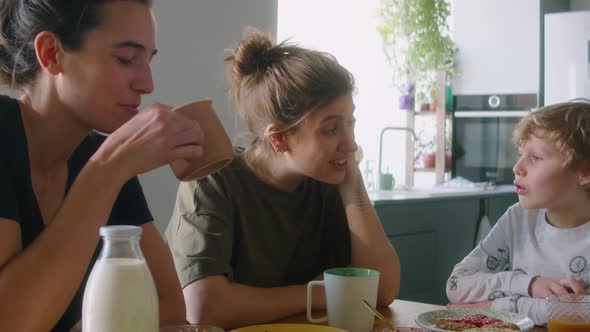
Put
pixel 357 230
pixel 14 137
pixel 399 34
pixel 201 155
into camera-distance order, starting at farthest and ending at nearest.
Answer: pixel 399 34
pixel 357 230
pixel 14 137
pixel 201 155

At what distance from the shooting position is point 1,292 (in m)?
0.88

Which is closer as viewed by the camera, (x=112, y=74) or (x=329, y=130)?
(x=112, y=74)

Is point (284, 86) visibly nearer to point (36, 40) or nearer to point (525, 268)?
point (36, 40)

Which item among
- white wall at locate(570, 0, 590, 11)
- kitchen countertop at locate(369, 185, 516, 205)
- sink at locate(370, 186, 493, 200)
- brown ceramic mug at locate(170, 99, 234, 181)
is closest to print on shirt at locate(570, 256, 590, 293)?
brown ceramic mug at locate(170, 99, 234, 181)

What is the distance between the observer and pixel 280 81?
1.53 metres

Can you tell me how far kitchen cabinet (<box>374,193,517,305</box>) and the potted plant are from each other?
0.96 m

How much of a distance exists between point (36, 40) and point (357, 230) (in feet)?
2.62

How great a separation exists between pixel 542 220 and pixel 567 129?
23 cm

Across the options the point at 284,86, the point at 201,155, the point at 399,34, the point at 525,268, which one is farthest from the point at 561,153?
the point at 399,34

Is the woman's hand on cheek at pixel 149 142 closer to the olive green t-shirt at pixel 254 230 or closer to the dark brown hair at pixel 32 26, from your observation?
the dark brown hair at pixel 32 26

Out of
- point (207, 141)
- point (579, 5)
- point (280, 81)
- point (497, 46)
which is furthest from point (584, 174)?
point (579, 5)

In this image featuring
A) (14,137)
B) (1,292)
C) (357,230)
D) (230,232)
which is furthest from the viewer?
(357,230)

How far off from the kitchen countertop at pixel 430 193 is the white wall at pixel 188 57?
926 mm

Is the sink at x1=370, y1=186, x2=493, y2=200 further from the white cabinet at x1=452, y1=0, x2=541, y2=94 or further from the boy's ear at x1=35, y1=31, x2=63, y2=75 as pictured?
the boy's ear at x1=35, y1=31, x2=63, y2=75
